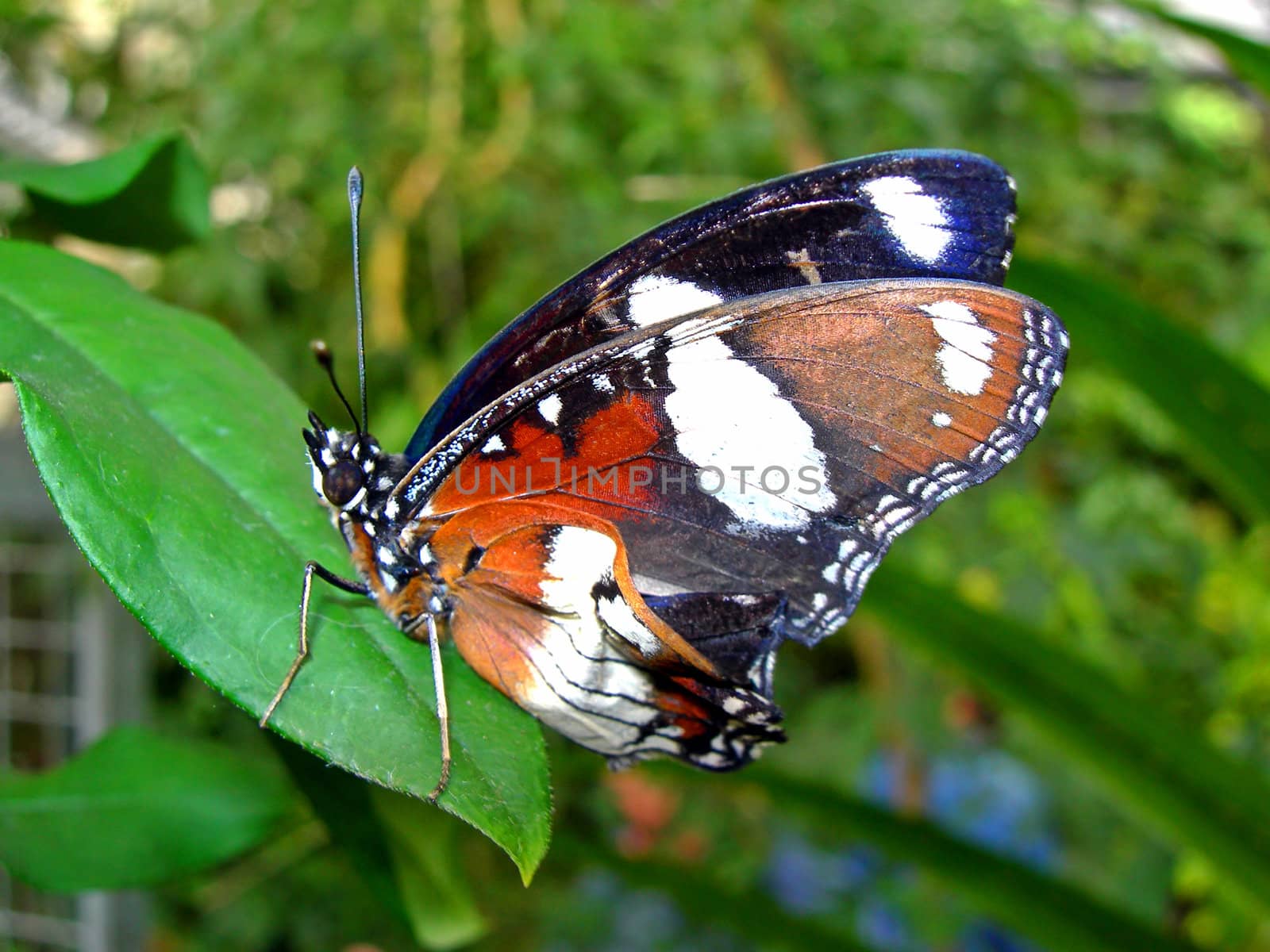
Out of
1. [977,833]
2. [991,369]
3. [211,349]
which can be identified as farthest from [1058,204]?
[211,349]

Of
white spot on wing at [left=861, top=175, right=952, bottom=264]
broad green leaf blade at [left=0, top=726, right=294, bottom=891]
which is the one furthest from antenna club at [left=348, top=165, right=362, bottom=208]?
broad green leaf blade at [left=0, top=726, right=294, bottom=891]

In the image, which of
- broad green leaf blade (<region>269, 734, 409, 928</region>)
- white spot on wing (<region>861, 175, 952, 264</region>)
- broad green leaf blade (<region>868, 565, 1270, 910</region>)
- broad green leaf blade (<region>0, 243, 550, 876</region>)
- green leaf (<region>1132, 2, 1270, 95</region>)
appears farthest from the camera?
broad green leaf blade (<region>868, 565, 1270, 910</region>)

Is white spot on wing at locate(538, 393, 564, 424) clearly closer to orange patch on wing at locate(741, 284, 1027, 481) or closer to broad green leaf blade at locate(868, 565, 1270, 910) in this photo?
orange patch on wing at locate(741, 284, 1027, 481)

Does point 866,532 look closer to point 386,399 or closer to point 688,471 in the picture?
point 688,471

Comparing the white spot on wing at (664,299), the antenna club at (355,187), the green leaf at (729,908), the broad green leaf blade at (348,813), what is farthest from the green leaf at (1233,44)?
the green leaf at (729,908)

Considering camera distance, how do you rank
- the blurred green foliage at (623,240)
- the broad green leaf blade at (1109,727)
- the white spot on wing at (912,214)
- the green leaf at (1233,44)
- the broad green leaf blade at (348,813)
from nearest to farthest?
the broad green leaf blade at (348,813), the white spot on wing at (912,214), the green leaf at (1233,44), the broad green leaf blade at (1109,727), the blurred green foliage at (623,240)

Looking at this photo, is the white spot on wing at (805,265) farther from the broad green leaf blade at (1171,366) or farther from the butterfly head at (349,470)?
the butterfly head at (349,470)

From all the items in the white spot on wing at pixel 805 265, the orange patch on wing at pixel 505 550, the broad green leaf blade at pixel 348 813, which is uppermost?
the white spot on wing at pixel 805 265
